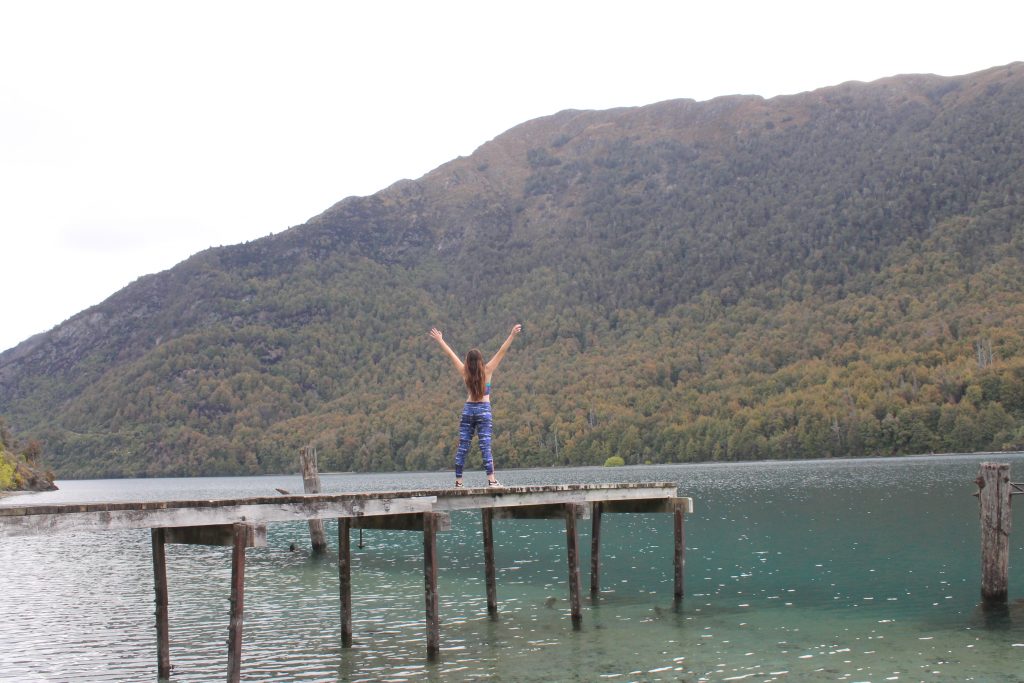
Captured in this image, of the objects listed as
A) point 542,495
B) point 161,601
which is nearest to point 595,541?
point 542,495

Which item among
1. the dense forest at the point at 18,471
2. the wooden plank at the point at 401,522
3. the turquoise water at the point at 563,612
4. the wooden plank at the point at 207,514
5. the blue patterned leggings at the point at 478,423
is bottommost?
the dense forest at the point at 18,471

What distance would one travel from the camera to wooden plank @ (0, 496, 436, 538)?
16.2 m

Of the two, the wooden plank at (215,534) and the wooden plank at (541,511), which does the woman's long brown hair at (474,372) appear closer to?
the wooden plank at (215,534)

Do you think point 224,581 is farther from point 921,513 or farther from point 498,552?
point 921,513

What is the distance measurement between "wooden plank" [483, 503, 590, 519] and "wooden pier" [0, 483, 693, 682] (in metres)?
0.03

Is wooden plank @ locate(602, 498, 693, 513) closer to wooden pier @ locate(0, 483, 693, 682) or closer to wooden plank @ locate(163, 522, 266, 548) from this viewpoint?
wooden pier @ locate(0, 483, 693, 682)

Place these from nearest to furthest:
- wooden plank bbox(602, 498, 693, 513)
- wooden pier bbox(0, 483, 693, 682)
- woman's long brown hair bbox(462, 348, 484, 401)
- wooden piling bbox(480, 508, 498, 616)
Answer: wooden pier bbox(0, 483, 693, 682) → woman's long brown hair bbox(462, 348, 484, 401) → wooden piling bbox(480, 508, 498, 616) → wooden plank bbox(602, 498, 693, 513)

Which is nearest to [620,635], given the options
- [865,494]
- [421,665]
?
[421,665]

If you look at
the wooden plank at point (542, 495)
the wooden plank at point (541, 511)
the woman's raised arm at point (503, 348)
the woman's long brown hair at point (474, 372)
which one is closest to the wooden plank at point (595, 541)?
the wooden plank at point (542, 495)

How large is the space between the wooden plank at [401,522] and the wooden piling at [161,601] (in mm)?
4877

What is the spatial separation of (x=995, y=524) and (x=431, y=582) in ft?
43.0

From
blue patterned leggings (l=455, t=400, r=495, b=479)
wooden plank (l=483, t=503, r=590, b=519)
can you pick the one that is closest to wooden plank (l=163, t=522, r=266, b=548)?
blue patterned leggings (l=455, t=400, r=495, b=479)

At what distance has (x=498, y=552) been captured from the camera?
4541 centimetres

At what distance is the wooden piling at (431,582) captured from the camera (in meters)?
21.6
